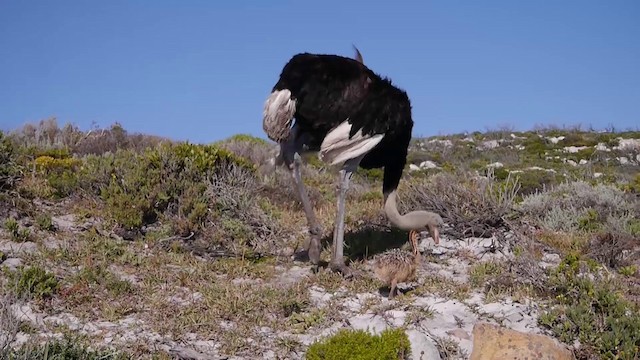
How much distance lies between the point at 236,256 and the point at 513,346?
3365mm

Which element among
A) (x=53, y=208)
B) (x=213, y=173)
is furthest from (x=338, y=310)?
(x=53, y=208)

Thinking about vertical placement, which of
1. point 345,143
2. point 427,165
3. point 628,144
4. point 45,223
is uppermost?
point 345,143

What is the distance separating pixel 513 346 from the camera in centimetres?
514

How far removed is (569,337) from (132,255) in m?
4.29

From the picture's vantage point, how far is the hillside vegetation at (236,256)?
211 inches

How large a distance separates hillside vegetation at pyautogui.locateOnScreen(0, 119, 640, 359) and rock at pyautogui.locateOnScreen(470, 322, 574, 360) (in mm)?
164

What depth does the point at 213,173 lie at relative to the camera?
9.06m

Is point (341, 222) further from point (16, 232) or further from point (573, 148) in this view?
point (573, 148)

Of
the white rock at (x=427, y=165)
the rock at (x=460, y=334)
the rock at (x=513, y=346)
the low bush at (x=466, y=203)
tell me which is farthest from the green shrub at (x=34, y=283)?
the white rock at (x=427, y=165)

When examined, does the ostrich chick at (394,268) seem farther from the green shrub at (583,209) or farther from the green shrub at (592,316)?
the green shrub at (583,209)

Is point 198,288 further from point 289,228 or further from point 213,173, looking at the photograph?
point 213,173

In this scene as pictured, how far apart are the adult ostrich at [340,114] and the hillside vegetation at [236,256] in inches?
36.0

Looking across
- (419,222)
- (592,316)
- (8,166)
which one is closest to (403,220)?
(419,222)

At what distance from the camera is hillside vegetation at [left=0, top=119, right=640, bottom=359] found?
536 cm
